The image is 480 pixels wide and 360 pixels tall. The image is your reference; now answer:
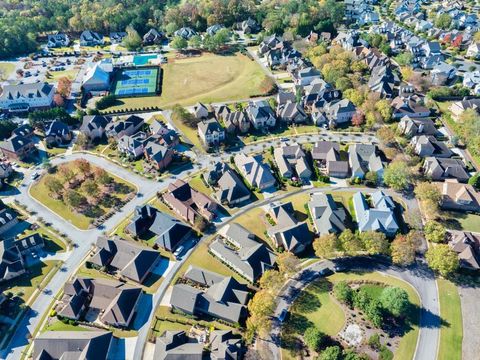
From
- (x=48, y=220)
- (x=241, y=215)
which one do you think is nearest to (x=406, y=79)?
(x=241, y=215)

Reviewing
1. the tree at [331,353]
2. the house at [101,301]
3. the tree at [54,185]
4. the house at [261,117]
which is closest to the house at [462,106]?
the house at [261,117]

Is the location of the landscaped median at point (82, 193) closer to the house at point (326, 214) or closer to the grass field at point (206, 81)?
the grass field at point (206, 81)

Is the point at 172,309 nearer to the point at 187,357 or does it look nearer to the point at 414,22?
the point at 187,357

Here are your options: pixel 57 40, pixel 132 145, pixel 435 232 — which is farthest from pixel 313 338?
pixel 57 40

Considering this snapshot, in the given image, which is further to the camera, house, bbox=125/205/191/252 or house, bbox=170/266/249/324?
house, bbox=125/205/191/252

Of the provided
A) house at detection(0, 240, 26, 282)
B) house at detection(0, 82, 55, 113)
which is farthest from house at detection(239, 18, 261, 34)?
house at detection(0, 240, 26, 282)

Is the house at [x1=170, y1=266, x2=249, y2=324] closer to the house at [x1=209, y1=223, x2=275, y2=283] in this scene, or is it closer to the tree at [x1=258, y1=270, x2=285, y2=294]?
the tree at [x1=258, y1=270, x2=285, y2=294]
